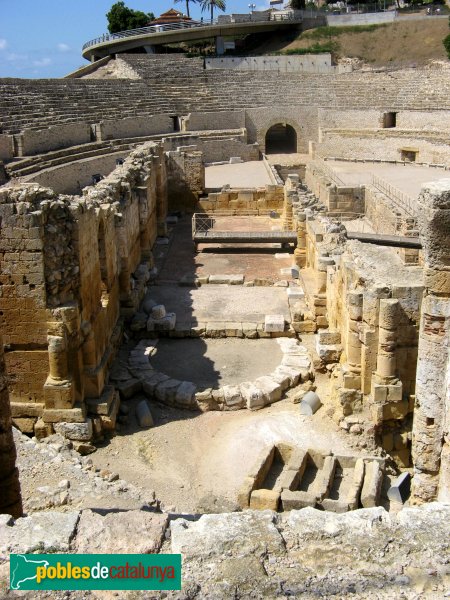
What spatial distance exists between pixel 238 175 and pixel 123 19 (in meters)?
34.1

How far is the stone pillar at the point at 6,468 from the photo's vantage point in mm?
6336

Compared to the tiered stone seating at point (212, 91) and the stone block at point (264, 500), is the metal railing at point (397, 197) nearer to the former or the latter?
the stone block at point (264, 500)

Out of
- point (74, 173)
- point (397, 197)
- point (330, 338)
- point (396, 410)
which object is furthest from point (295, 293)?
point (74, 173)

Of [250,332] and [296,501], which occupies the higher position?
[250,332]

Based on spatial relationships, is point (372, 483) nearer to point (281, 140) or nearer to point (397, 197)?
point (397, 197)

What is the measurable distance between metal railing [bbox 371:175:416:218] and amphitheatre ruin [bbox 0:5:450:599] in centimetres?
42

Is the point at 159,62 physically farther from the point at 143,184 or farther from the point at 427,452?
the point at 427,452

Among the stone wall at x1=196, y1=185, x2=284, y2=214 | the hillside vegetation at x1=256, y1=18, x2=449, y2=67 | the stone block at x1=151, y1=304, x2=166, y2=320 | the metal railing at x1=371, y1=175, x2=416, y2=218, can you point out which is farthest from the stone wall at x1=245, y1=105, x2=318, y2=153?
the stone block at x1=151, y1=304, x2=166, y2=320

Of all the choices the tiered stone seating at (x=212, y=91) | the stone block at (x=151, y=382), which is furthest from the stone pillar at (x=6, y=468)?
the tiered stone seating at (x=212, y=91)

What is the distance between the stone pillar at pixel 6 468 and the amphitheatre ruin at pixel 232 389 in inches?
0.7

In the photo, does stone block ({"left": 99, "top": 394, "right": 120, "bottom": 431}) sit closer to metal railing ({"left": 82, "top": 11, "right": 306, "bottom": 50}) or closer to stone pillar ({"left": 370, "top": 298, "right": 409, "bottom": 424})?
stone pillar ({"left": 370, "top": 298, "right": 409, "bottom": 424})

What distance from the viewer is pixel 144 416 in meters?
9.79

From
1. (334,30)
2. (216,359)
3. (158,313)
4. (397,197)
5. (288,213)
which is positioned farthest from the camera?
(334,30)

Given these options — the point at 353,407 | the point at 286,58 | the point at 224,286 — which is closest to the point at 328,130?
the point at 286,58
